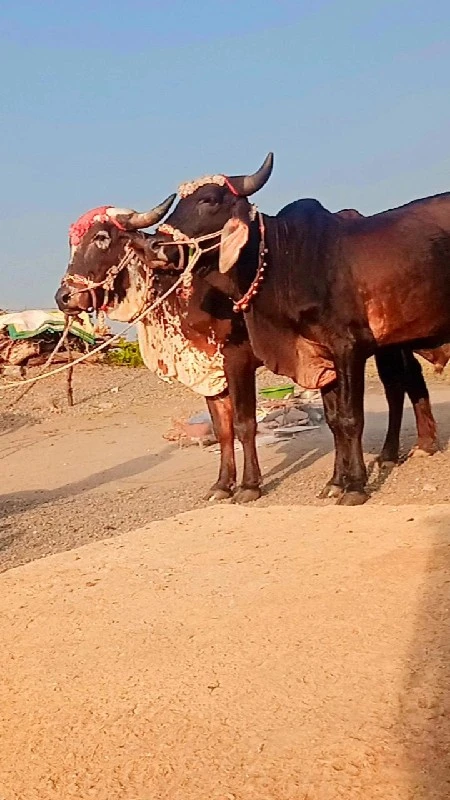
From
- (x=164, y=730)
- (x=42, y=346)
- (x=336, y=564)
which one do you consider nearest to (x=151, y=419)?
(x=42, y=346)

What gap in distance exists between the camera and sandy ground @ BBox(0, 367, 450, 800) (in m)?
2.59

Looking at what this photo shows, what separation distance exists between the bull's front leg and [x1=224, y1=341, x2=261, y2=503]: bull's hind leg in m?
0.94

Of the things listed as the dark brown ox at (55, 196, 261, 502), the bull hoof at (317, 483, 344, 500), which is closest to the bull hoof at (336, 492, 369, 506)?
the bull hoof at (317, 483, 344, 500)

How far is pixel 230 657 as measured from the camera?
333 centimetres

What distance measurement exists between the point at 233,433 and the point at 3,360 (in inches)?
480

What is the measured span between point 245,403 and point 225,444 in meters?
0.54

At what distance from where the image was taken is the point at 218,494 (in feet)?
26.9

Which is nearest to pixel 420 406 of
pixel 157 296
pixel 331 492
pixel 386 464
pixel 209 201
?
pixel 386 464

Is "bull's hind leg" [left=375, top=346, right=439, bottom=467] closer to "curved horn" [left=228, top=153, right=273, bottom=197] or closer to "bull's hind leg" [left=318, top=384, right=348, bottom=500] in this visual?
"bull's hind leg" [left=318, top=384, right=348, bottom=500]

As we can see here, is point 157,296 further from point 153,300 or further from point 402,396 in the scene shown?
point 402,396

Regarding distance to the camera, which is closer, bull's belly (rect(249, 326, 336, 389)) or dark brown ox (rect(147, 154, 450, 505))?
dark brown ox (rect(147, 154, 450, 505))

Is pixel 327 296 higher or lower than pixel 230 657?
higher

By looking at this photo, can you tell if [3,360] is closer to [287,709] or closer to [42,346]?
[42,346]

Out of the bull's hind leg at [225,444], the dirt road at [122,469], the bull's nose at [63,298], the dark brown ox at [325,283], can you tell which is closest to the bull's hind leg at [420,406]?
the dirt road at [122,469]
